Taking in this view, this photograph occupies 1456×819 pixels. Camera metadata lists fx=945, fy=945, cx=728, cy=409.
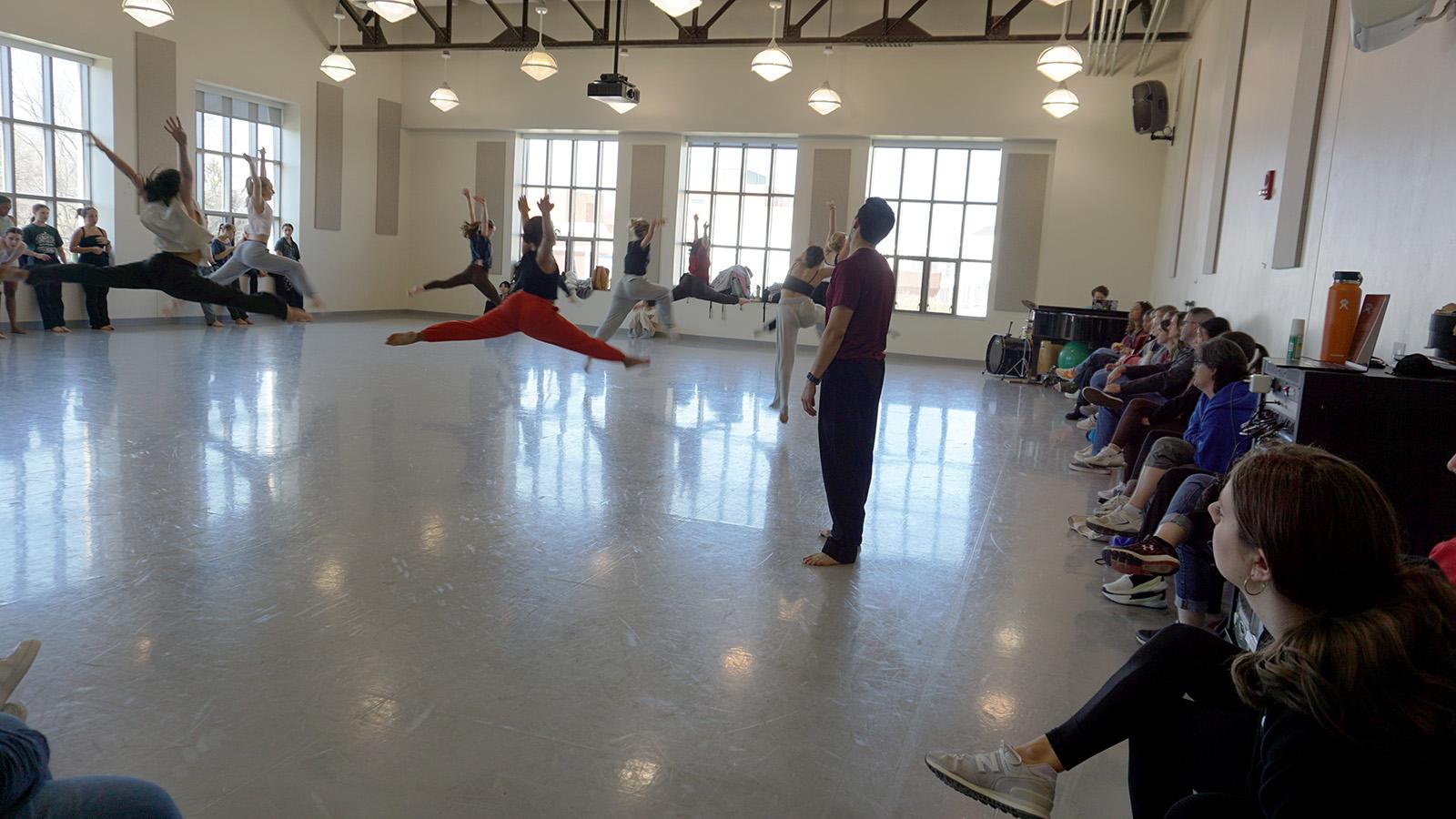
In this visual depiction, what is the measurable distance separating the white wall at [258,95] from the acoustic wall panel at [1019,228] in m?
10.7

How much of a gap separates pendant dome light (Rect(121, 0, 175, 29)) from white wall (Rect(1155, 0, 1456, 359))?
965 cm

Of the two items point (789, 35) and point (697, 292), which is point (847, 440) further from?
point (789, 35)

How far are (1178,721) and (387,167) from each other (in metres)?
17.4

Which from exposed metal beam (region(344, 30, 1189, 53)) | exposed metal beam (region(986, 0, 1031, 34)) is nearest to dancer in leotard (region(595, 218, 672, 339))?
exposed metal beam (region(344, 30, 1189, 53))

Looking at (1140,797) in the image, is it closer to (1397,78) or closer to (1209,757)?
(1209,757)

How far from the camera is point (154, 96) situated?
1266cm

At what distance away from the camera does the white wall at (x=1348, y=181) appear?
134 inches

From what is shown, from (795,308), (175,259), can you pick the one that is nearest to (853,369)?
(795,308)

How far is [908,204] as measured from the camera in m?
15.0

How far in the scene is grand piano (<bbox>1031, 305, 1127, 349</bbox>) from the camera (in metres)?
10.9

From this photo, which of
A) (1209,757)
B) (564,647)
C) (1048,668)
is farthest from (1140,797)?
(564,647)

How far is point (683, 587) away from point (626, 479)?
1762 millimetres

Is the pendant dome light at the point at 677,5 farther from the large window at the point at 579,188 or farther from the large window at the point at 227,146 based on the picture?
the large window at the point at 227,146

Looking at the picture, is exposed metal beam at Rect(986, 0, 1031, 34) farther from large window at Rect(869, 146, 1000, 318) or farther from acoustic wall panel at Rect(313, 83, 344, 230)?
acoustic wall panel at Rect(313, 83, 344, 230)
